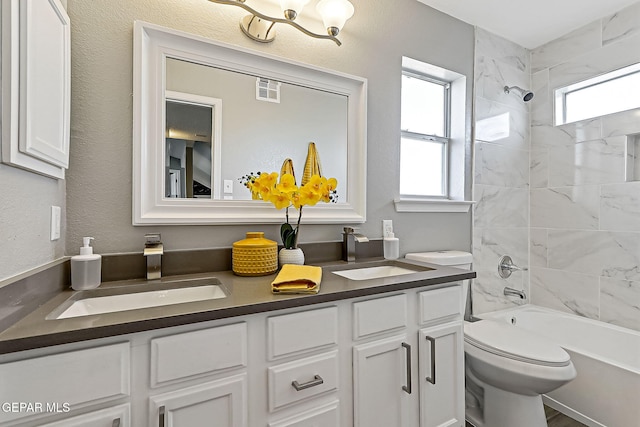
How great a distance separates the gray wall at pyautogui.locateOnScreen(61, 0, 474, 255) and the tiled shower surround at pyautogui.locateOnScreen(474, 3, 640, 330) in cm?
60

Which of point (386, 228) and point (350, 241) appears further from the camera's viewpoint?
point (386, 228)

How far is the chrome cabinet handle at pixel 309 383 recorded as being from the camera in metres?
0.94

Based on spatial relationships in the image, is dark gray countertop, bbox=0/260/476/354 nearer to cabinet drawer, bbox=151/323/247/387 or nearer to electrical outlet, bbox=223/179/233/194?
cabinet drawer, bbox=151/323/247/387

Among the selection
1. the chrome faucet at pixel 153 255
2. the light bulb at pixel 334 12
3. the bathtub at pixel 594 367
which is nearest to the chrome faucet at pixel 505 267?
the bathtub at pixel 594 367

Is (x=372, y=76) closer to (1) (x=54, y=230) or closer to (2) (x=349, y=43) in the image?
(2) (x=349, y=43)

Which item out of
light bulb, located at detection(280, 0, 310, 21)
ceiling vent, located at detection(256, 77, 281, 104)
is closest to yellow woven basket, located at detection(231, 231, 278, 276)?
ceiling vent, located at detection(256, 77, 281, 104)

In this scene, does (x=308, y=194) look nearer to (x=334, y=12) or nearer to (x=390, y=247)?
(x=390, y=247)

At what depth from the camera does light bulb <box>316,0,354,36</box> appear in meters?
1.49

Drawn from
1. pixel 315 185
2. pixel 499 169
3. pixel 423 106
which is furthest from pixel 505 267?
pixel 315 185

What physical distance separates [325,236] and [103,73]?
1.15 meters

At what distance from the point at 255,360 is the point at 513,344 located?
1297 millimetres

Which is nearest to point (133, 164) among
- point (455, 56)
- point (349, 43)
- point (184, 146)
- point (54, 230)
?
point (184, 146)

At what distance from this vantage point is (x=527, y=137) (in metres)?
→ 2.54

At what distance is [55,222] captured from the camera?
3.30ft
